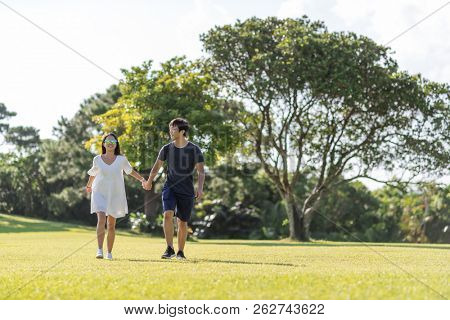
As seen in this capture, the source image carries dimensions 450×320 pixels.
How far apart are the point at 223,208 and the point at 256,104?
770 inches

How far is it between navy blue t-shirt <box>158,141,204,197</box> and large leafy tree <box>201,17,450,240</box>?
61.0ft

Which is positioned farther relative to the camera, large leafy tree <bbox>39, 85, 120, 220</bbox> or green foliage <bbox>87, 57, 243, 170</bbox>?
large leafy tree <bbox>39, 85, 120, 220</bbox>

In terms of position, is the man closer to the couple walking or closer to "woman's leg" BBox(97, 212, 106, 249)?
the couple walking

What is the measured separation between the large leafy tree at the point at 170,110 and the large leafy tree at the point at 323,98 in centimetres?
107

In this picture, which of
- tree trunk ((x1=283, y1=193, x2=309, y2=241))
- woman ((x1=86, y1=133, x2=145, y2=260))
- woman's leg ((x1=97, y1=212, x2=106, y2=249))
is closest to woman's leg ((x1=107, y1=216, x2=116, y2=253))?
woman ((x1=86, y1=133, x2=145, y2=260))

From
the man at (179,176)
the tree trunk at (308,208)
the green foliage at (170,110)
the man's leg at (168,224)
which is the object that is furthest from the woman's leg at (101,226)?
the tree trunk at (308,208)

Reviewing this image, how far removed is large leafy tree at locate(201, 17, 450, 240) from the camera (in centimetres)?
3019

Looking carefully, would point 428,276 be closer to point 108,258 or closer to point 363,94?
point 108,258

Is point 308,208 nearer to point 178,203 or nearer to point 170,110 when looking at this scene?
point 170,110

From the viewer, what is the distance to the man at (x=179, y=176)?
1167cm

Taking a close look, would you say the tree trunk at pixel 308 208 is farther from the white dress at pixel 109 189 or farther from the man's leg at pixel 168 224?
the white dress at pixel 109 189

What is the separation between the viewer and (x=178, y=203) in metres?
12.1

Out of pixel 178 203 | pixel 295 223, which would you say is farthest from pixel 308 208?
pixel 178 203

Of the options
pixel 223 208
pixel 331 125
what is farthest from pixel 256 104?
pixel 223 208
